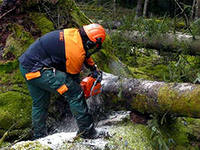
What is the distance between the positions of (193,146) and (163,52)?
2.97m

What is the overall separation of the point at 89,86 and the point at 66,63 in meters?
0.44

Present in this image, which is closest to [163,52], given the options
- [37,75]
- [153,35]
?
[153,35]

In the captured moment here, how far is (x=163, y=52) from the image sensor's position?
6027 mm

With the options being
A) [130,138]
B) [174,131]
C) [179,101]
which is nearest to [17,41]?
[130,138]

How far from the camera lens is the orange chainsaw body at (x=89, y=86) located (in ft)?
10.7

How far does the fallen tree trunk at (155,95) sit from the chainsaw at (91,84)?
0.89 ft

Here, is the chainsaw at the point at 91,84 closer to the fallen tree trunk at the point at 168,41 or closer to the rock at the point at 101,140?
the rock at the point at 101,140

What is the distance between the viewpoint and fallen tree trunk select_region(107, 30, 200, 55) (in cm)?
518

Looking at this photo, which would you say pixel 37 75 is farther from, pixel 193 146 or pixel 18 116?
pixel 193 146

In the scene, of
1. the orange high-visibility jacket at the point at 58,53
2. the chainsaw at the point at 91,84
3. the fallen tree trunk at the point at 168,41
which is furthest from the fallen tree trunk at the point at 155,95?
the fallen tree trunk at the point at 168,41

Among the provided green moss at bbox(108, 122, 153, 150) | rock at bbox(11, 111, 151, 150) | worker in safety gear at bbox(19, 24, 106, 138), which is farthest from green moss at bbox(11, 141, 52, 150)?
green moss at bbox(108, 122, 153, 150)

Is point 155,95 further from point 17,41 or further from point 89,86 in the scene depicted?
point 17,41

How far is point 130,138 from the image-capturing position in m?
3.20

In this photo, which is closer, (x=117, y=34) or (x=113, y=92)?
(x=113, y=92)
